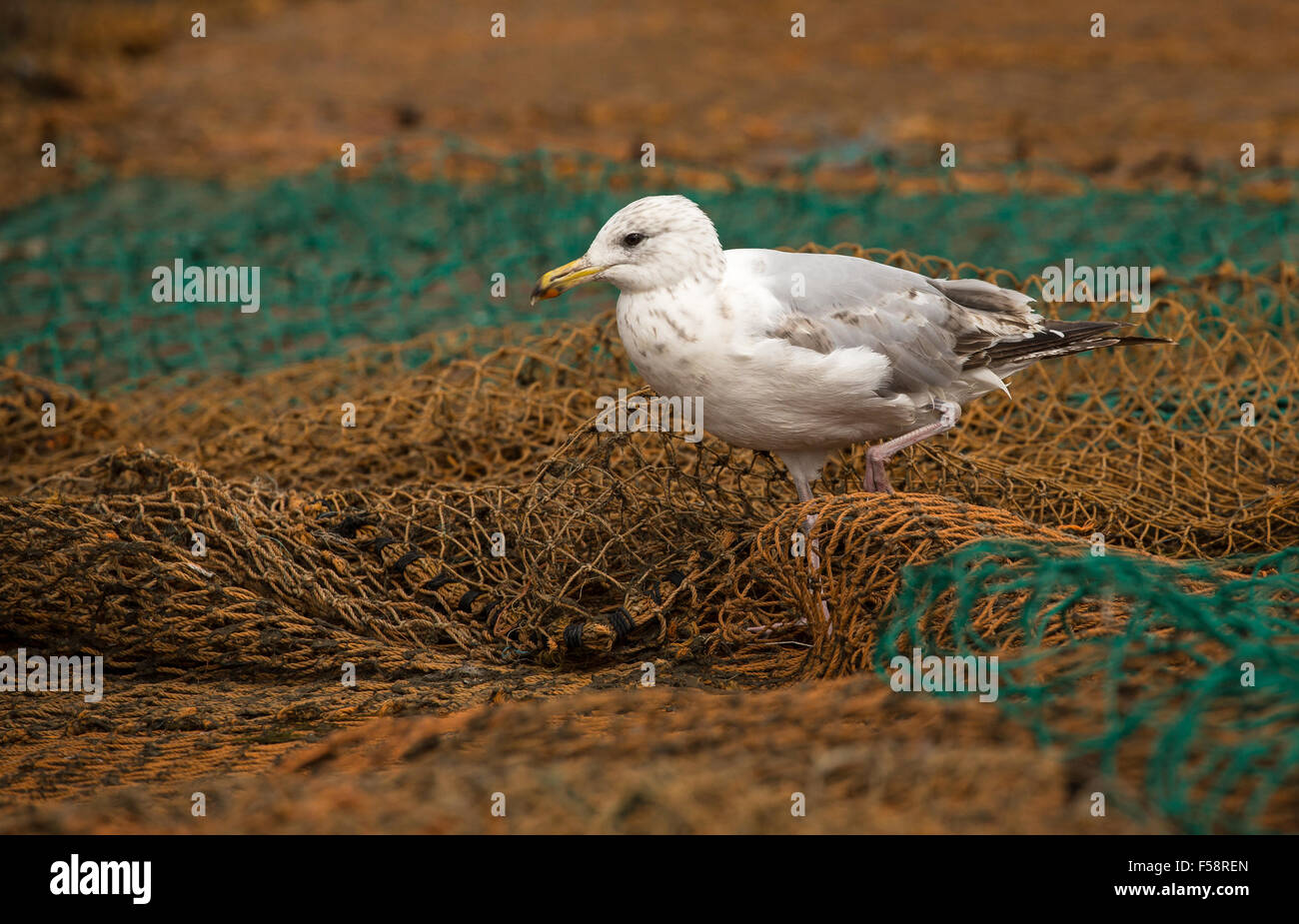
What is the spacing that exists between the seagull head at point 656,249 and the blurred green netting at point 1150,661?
133 cm

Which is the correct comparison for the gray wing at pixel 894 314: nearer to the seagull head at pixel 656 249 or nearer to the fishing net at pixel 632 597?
the seagull head at pixel 656 249

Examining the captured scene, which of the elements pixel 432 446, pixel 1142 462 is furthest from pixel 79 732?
pixel 1142 462

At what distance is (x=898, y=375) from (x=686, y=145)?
7211 mm

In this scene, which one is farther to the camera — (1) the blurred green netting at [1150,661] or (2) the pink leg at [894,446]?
(2) the pink leg at [894,446]

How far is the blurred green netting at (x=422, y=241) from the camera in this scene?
7.73 meters

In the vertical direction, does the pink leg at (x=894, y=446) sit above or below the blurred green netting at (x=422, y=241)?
below

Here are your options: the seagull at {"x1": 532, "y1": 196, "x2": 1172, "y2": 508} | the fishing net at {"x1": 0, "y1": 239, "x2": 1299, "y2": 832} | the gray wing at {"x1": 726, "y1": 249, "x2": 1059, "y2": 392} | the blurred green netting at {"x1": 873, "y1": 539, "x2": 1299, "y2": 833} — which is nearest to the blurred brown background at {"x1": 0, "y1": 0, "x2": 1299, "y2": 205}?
the fishing net at {"x1": 0, "y1": 239, "x2": 1299, "y2": 832}

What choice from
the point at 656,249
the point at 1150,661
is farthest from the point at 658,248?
the point at 1150,661

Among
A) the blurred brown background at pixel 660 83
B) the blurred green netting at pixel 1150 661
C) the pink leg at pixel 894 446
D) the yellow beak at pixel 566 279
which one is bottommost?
the blurred green netting at pixel 1150 661

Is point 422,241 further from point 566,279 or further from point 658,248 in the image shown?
point 658,248

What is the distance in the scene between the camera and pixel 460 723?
359cm

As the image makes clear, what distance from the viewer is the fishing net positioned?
2.85m

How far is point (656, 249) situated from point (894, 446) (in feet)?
3.50

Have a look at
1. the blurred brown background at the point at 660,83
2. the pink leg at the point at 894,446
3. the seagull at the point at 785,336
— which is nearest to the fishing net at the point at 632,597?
the pink leg at the point at 894,446
